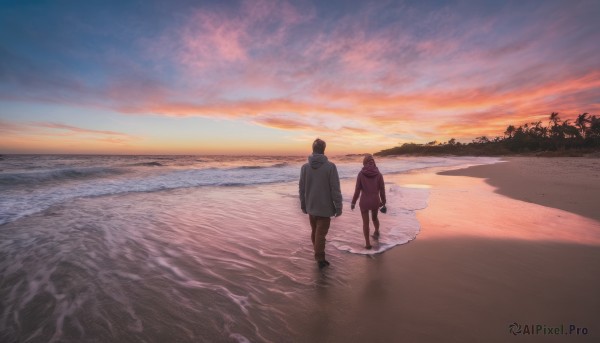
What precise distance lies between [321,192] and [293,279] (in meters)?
1.57

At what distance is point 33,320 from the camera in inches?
138

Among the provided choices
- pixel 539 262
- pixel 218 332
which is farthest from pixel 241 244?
pixel 539 262

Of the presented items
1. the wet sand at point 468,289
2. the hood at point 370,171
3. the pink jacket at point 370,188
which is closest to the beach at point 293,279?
the wet sand at point 468,289

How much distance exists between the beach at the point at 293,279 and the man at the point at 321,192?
64cm

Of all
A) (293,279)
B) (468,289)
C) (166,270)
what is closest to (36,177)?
(166,270)

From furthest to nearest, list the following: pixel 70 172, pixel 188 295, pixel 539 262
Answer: pixel 70 172
pixel 539 262
pixel 188 295

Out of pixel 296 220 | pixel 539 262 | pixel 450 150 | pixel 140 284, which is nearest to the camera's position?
pixel 140 284

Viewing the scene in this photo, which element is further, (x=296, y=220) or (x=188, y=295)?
(x=296, y=220)

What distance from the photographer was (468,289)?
4203 millimetres

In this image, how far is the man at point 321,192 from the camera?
5.02 meters

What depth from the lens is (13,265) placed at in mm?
5195

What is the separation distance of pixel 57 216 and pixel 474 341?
11.7 m

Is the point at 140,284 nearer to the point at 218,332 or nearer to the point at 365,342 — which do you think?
the point at 218,332

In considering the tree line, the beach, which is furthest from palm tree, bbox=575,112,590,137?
the beach
